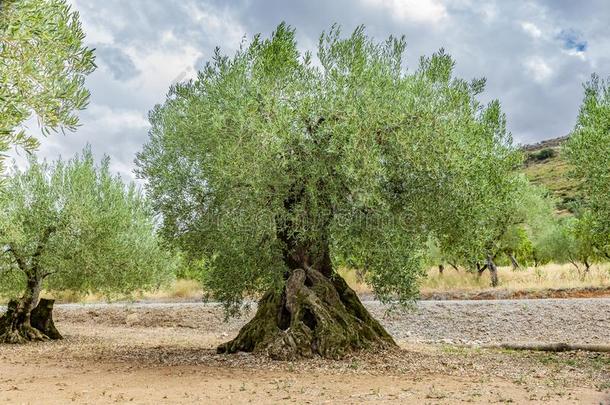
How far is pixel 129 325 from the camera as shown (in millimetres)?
34750

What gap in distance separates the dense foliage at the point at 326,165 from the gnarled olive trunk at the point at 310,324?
0.88m

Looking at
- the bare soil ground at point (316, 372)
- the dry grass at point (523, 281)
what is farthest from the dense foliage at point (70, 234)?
the dry grass at point (523, 281)

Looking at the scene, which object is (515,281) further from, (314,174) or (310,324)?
(314,174)

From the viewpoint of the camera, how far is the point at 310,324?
57.0ft

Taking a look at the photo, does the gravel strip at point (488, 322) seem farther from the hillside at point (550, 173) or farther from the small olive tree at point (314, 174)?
the hillside at point (550, 173)

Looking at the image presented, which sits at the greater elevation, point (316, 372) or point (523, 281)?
point (523, 281)

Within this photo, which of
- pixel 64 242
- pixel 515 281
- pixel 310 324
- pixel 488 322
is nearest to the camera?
pixel 310 324

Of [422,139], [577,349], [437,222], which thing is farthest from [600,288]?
[422,139]

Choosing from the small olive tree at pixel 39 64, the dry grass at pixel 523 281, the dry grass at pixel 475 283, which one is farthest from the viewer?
the dry grass at pixel 475 283

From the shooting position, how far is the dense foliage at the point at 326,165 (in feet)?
49.3

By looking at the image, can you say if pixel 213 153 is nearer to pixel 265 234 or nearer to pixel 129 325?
pixel 265 234

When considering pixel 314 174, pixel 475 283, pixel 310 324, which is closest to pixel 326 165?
pixel 314 174

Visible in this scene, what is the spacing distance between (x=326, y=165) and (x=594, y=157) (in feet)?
31.9

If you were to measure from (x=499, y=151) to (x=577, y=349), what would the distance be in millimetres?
8081
